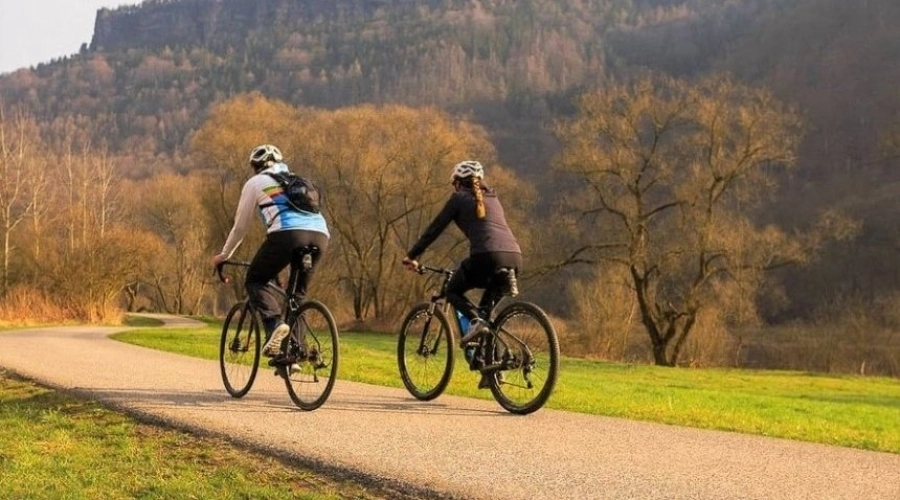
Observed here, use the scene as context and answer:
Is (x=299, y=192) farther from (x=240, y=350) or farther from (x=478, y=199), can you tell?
(x=240, y=350)

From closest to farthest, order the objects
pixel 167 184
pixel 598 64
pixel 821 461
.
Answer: pixel 821 461 < pixel 167 184 < pixel 598 64

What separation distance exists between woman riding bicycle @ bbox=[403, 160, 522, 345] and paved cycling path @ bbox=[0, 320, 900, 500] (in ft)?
3.10

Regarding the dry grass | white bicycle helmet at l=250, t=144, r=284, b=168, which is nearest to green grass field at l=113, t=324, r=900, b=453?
white bicycle helmet at l=250, t=144, r=284, b=168

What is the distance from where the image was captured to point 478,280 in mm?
6820

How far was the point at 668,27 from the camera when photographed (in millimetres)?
164750

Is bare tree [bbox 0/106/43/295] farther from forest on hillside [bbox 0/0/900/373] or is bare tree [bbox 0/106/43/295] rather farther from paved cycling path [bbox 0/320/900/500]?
paved cycling path [bbox 0/320/900/500]

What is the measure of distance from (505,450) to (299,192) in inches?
111

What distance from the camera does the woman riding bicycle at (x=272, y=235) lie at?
6.72 meters

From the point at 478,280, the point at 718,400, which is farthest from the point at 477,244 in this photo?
the point at 718,400

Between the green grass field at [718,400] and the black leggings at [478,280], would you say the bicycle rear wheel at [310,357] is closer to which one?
the black leggings at [478,280]

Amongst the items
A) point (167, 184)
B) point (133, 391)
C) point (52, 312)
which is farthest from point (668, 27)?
point (133, 391)

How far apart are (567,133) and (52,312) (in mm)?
22221

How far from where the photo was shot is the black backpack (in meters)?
6.71

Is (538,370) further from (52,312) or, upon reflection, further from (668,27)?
(668,27)
